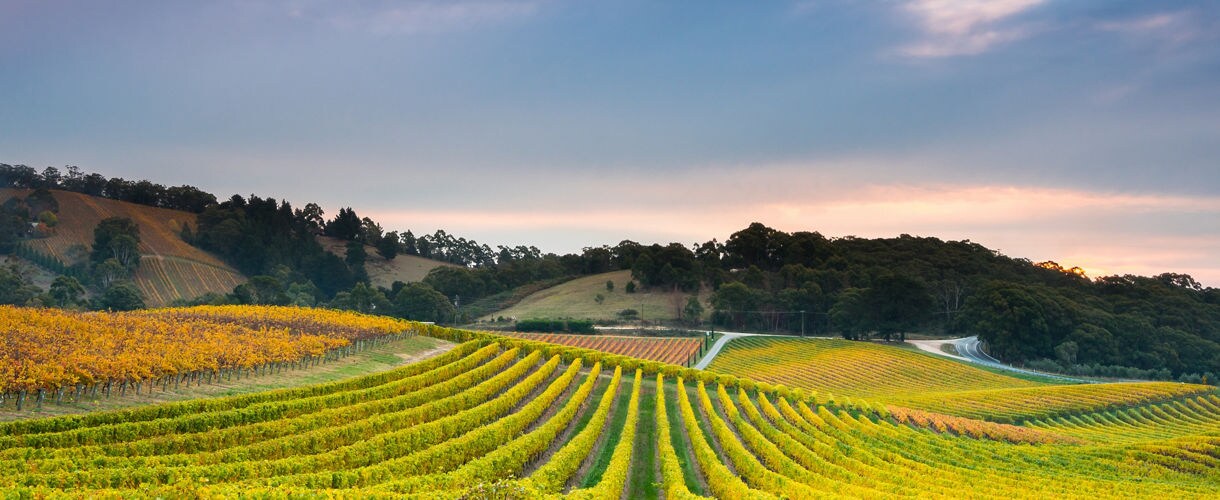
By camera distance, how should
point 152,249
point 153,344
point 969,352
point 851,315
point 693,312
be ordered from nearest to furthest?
1. point 153,344
2. point 969,352
3. point 851,315
4. point 693,312
5. point 152,249

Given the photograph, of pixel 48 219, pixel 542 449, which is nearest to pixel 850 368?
pixel 542 449

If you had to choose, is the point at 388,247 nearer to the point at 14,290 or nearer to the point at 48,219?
the point at 48,219

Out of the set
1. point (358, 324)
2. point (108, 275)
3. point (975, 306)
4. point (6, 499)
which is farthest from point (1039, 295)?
point (108, 275)

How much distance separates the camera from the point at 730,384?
6206 centimetres

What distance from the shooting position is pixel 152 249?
14312 cm

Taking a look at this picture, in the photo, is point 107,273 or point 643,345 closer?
point 643,345

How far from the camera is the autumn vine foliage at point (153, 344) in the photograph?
32.0 meters

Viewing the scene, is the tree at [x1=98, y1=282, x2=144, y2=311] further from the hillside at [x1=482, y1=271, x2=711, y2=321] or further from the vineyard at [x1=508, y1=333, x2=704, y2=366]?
the vineyard at [x1=508, y1=333, x2=704, y2=366]

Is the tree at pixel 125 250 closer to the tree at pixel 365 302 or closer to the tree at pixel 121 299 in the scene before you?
the tree at pixel 121 299

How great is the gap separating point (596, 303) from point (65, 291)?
250 feet

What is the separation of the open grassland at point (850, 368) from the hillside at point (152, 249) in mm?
87405

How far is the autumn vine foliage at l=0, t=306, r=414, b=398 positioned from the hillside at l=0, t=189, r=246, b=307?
77469mm

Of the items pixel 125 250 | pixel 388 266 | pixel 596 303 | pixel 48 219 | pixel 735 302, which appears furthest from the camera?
pixel 388 266

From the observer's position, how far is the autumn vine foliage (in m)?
32.0
